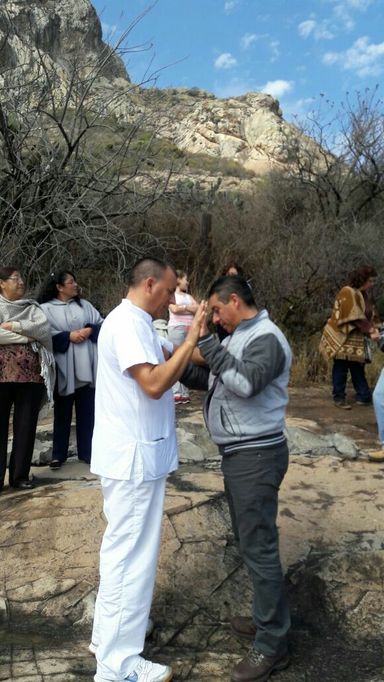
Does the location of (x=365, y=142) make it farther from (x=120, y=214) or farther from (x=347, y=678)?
(x=347, y=678)

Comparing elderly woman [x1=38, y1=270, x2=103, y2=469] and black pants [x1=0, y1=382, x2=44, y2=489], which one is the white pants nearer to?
black pants [x1=0, y1=382, x2=44, y2=489]

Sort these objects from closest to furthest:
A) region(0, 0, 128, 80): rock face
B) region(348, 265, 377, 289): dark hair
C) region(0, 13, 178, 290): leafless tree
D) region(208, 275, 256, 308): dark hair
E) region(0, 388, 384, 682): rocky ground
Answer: region(208, 275, 256, 308): dark hair
region(0, 388, 384, 682): rocky ground
region(348, 265, 377, 289): dark hair
region(0, 13, 178, 290): leafless tree
region(0, 0, 128, 80): rock face

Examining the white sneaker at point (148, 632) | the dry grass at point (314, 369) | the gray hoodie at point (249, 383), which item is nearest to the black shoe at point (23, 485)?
the white sneaker at point (148, 632)

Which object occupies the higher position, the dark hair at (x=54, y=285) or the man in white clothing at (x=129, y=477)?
the dark hair at (x=54, y=285)

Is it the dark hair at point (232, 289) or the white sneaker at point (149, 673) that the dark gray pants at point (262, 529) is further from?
the dark hair at point (232, 289)

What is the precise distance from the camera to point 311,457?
19.4 ft

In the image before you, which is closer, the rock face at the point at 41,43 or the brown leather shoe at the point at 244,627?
the brown leather shoe at the point at 244,627

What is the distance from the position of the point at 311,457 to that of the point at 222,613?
8.51 ft

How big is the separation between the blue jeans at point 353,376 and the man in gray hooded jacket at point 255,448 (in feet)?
16.8

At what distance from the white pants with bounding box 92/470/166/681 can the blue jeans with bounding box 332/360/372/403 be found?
551 cm

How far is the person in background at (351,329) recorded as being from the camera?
301 inches

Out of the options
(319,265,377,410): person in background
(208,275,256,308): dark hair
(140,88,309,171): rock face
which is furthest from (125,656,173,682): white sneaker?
(140,88,309,171): rock face

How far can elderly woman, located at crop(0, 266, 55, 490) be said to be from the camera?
15.7 feet

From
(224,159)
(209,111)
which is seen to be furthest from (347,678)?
(209,111)
